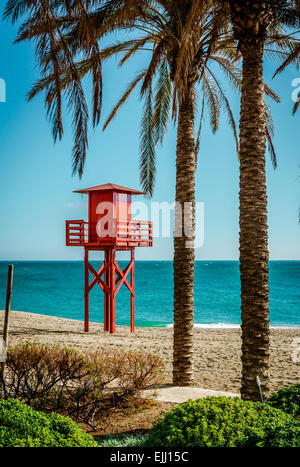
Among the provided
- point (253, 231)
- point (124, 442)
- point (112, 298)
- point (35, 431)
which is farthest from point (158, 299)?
point (35, 431)

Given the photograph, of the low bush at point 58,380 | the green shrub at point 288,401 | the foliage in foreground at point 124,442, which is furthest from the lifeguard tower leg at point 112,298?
the green shrub at point 288,401

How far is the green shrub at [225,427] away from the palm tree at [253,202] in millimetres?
2090

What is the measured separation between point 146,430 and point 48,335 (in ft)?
41.3

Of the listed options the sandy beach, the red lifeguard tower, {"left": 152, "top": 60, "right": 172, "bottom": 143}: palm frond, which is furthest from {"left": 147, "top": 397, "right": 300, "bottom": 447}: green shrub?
the red lifeguard tower

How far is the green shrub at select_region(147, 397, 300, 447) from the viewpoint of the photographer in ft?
12.2

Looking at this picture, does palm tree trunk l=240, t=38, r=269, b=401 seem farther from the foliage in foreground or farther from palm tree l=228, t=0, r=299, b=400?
the foliage in foreground

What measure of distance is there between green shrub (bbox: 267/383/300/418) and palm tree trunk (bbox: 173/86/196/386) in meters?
3.60

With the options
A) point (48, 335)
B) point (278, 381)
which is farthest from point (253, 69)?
point (48, 335)

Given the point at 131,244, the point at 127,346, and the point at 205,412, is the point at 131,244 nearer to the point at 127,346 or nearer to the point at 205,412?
the point at 127,346

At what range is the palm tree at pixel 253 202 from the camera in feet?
21.4

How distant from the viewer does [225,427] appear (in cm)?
395

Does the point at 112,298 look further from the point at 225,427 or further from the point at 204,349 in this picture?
the point at 225,427

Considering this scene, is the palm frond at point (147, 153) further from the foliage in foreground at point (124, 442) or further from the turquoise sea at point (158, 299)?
the turquoise sea at point (158, 299)

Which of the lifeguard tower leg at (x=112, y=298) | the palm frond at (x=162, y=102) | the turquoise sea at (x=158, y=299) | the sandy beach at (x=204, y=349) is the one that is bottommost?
the turquoise sea at (x=158, y=299)
